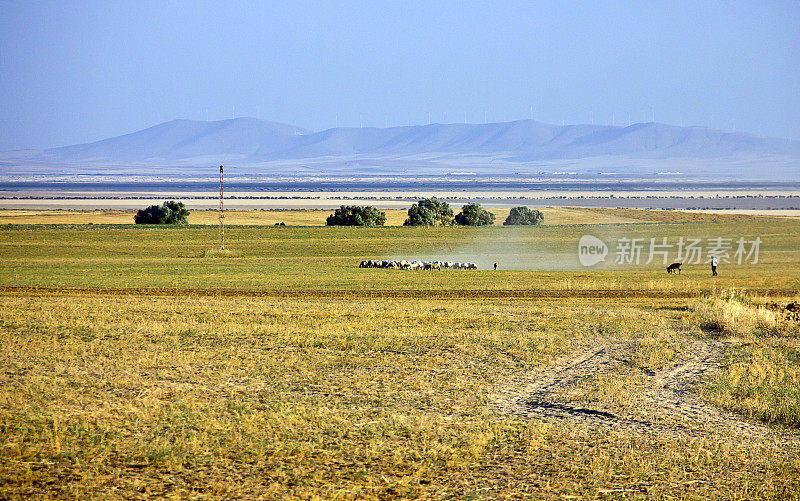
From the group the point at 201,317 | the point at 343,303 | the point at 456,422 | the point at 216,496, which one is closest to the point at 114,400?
the point at 216,496

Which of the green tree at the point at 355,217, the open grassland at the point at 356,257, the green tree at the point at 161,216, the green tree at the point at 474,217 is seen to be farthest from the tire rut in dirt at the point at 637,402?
the green tree at the point at 161,216

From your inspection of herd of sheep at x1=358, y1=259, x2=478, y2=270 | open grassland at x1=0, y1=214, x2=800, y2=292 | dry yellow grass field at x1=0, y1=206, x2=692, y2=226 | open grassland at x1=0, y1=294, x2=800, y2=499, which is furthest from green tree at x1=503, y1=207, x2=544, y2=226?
open grassland at x1=0, y1=294, x2=800, y2=499

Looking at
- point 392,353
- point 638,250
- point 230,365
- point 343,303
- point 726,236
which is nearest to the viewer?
point 230,365

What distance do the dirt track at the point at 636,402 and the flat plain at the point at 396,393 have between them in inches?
2.2

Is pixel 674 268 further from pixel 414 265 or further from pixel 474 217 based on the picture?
pixel 474 217

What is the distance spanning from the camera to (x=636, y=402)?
13750mm

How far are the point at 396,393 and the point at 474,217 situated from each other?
72.4 meters

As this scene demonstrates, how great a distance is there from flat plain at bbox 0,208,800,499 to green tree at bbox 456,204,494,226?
177 ft

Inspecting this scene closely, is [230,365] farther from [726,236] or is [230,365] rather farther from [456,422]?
[726,236]

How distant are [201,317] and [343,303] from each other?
5842mm

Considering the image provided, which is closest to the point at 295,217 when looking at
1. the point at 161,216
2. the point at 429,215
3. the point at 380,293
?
the point at 161,216

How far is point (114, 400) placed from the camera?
1309 cm

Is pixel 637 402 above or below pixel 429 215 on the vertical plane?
below

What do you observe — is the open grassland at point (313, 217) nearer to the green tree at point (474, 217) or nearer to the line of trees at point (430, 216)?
the line of trees at point (430, 216)
